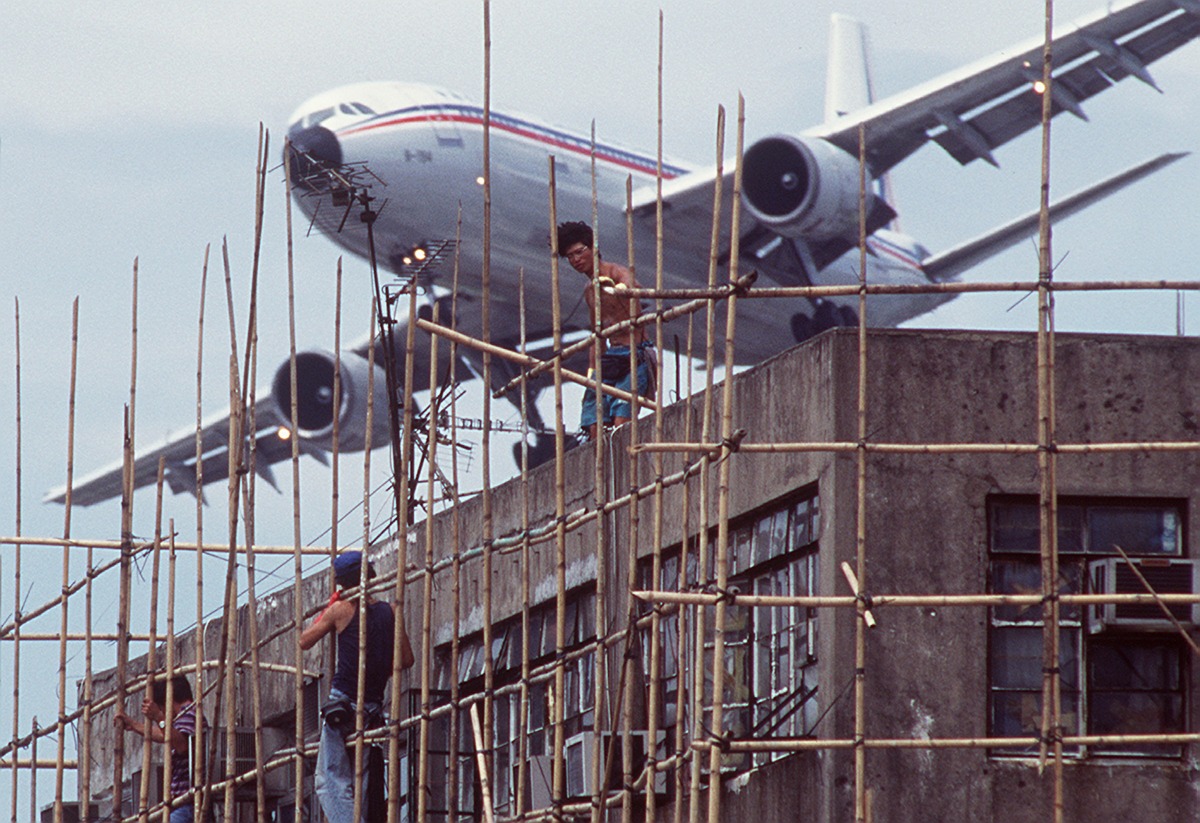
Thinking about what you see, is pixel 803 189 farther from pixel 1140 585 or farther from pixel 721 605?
pixel 721 605

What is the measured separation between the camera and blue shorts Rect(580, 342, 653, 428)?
14320 millimetres

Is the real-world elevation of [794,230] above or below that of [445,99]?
below

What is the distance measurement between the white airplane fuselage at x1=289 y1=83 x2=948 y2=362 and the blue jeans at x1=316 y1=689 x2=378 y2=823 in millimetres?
23246

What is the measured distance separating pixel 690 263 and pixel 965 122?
17.1ft

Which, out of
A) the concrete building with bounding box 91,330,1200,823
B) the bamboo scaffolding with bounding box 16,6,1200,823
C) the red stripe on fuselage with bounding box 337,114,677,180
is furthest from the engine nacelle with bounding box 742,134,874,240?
the concrete building with bounding box 91,330,1200,823

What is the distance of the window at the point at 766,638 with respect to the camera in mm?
12414

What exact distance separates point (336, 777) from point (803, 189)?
20954 mm

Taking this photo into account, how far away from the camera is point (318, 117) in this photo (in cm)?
3809

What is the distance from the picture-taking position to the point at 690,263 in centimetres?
3800

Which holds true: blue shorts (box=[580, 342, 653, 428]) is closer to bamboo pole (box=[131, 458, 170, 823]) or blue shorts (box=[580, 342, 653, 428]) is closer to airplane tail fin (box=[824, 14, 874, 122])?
bamboo pole (box=[131, 458, 170, 823])

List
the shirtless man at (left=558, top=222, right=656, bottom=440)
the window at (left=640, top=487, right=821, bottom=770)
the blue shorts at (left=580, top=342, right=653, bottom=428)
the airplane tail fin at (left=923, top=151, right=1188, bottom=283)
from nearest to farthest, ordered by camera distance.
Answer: the window at (left=640, top=487, right=821, bottom=770) → the shirtless man at (left=558, top=222, right=656, bottom=440) → the blue shorts at (left=580, top=342, right=653, bottom=428) → the airplane tail fin at (left=923, top=151, right=1188, bottom=283)

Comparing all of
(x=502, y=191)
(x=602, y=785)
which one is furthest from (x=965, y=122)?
(x=602, y=785)

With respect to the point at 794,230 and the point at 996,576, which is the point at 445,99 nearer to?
the point at 794,230

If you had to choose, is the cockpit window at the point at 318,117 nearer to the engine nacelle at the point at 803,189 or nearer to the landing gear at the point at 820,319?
the engine nacelle at the point at 803,189
